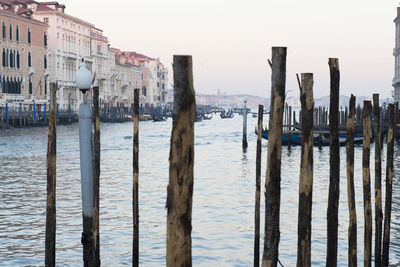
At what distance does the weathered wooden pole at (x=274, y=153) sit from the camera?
5.24 meters

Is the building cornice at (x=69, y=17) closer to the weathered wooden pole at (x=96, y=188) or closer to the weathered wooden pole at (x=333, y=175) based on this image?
the weathered wooden pole at (x=96, y=188)

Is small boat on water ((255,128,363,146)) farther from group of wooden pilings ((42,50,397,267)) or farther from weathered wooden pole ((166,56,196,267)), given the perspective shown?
weathered wooden pole ((166,56,196,267))

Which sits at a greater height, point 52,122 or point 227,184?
point 52,122

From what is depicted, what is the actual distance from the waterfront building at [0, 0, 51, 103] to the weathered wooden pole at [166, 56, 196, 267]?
46.7 meters

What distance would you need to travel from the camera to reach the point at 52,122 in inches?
260

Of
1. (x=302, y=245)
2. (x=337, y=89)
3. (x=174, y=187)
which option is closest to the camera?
(x=174, y=187)

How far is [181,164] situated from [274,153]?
→ 1.67 m

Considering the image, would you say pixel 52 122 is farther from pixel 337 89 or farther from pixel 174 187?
pixel 174 187

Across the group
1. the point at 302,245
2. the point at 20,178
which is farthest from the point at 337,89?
the point at 20,178

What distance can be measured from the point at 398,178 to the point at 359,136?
14.0 meters

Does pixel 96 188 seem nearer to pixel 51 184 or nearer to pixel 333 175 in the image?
pixel 51 184

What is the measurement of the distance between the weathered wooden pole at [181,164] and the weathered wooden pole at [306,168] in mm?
2040

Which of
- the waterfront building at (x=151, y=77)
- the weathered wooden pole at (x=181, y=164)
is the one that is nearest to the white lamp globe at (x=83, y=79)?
the weathered wooden pole at (x=181, y=164)

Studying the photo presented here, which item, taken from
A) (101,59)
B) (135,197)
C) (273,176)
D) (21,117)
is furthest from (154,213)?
(101,59)
